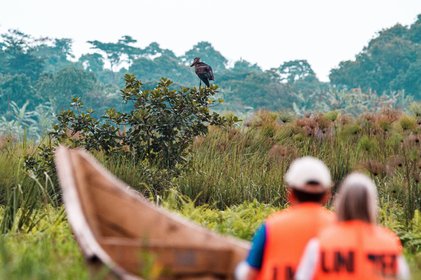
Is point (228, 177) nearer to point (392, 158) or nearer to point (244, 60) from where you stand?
point (392, 158)

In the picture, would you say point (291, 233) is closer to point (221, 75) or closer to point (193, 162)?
point (193, 162)

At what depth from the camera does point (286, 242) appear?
4770 mm

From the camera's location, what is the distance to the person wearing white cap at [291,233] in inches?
187

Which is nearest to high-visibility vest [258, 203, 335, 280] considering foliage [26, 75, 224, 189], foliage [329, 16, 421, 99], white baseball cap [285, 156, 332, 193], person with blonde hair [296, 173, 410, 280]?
white baseball cap [285, 156, 332, 193]

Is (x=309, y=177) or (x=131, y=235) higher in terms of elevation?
(x=309, y=177)

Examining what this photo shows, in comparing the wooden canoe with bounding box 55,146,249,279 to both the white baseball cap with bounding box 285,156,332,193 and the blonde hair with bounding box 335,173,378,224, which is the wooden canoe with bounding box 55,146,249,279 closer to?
the white baseball cap with bounding box 285,156,332,193

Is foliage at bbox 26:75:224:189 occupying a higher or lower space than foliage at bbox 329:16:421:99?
lower

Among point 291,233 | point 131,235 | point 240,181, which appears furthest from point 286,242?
point 240,181

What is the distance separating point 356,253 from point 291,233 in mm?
447

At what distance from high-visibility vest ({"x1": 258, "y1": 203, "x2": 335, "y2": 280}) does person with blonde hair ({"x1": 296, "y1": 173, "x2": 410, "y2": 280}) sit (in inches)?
10.2

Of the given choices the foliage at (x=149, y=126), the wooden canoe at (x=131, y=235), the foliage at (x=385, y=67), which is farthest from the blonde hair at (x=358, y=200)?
the foliage at (x=385, y=67)

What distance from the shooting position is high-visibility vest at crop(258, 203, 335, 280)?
4.75 m

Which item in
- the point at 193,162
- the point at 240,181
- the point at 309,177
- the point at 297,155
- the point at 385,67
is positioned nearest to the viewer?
the point at 309,177

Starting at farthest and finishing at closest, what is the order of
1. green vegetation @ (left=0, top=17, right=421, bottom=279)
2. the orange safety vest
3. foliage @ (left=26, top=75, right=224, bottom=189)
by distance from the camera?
1. foliage @ (left=26, top=75, right=224, bottom=189)
2. green vegetation @ (left=0, top=17, right=421, bottom=279)
3. the orange safety vest
